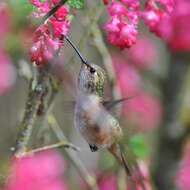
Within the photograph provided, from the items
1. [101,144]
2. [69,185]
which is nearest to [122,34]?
[101,144]

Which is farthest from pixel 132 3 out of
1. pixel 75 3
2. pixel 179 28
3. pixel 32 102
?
pixel 179 28

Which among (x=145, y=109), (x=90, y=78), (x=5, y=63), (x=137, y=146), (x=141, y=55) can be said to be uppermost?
(x=90, y=78)

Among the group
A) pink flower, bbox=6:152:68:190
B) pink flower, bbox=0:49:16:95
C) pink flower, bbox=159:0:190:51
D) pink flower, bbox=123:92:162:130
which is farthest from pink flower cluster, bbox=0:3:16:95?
pink flower, bbox=123:92:162:130

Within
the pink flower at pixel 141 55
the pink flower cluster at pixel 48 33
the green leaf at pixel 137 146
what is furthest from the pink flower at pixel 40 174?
the pink flower cluster at pixel 48 33

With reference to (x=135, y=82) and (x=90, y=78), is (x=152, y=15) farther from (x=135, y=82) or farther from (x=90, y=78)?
(x=135, y=82)

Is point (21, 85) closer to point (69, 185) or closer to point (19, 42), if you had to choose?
point (69, 185)

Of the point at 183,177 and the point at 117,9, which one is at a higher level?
the point at 117,9
